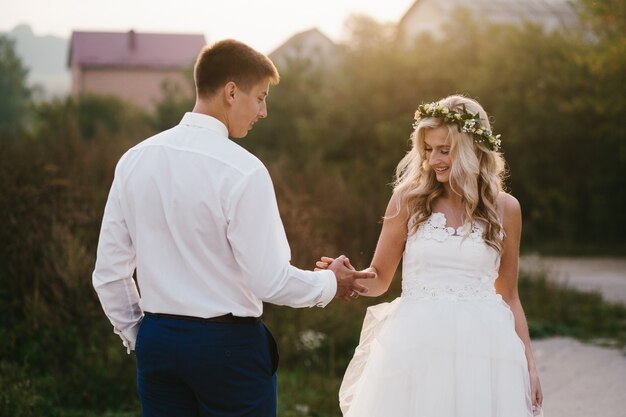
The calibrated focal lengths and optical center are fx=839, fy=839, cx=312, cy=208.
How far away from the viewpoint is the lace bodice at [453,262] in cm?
407

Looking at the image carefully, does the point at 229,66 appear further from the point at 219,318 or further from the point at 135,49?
the point at 135,49

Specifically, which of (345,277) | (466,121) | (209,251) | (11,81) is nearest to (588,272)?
(466,121)

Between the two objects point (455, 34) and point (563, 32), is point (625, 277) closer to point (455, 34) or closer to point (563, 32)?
point (563, 32)

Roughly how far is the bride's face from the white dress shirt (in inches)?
47.4

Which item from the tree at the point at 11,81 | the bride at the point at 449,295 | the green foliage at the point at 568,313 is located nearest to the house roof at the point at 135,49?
the tree at the point at 11,81

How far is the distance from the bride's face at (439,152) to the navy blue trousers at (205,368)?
140 cm

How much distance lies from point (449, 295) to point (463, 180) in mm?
569

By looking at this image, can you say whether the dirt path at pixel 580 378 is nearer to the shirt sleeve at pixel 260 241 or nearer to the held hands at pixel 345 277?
the held hands at pixel 345 277

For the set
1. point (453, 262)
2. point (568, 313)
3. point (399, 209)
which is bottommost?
→ point (568, 313)

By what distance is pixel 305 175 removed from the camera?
14.0 m

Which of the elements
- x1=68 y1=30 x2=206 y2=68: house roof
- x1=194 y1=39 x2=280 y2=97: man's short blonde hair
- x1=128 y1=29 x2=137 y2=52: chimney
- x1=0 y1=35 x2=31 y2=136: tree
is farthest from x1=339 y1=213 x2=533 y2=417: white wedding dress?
x1=0 y1=35 x2=31 y2=136: tree

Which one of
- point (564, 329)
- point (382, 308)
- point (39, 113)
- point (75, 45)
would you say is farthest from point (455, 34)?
point (75, 45)

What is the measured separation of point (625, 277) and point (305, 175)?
6200mm

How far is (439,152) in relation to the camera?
427cm
